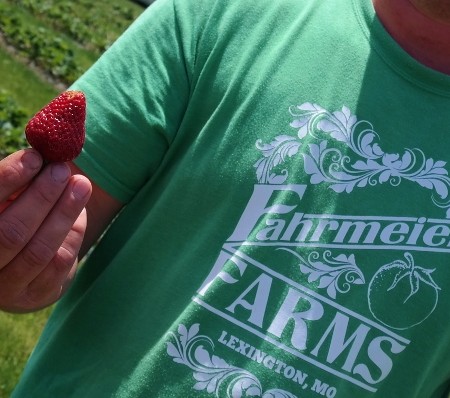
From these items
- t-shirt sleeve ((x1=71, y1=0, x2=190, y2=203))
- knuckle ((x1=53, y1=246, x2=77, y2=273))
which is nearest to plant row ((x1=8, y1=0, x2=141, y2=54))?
t-shirt sleeve ((x1=71, y1=0, x2=190, y2=203))

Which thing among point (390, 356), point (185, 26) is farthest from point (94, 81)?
point (390, 356)

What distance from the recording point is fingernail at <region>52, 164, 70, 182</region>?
1.83m

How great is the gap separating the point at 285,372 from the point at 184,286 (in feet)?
1.01

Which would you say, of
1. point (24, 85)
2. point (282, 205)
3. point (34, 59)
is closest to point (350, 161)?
point (282, 205)

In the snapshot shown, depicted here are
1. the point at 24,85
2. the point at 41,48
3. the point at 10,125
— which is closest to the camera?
the point at 10,125

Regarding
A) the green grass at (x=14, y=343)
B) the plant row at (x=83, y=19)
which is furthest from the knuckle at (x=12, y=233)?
the plant row at (x=83, y=19)

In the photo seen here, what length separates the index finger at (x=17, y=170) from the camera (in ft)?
5.82

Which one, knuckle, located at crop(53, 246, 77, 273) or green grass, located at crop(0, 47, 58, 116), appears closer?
knuckle, located at crop(53, 246, 77, 273)

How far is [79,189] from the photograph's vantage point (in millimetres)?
1866

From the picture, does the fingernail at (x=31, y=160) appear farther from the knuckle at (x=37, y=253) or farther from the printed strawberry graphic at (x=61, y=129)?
the knuckle at (x=37, y=253)

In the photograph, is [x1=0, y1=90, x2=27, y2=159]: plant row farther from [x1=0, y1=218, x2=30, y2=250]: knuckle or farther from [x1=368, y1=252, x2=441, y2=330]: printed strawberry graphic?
[x1=368, y1=252, x2=441, y2=330]: printed strawberry graphic

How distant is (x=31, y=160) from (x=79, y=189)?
126mm

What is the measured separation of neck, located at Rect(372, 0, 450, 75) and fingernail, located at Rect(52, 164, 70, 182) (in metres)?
0.84

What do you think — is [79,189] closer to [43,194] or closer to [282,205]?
[43,194]
